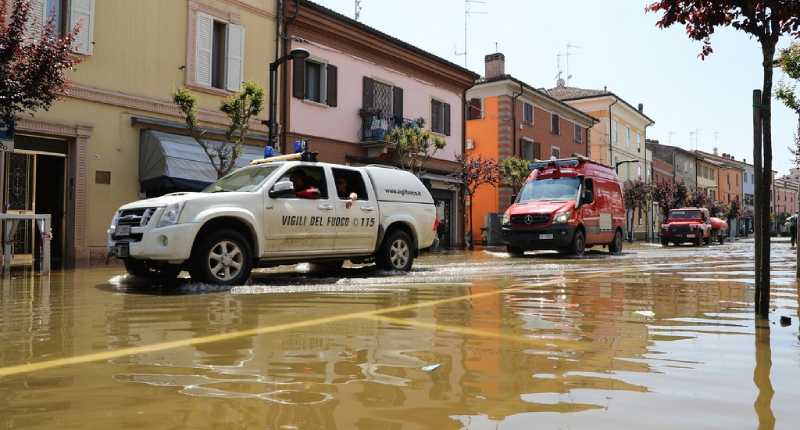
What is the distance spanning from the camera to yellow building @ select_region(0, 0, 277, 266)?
530 inches

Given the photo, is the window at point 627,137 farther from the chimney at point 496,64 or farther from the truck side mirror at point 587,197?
the truck side mirror at point 587,197

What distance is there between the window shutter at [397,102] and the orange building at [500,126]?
9107 millimetres

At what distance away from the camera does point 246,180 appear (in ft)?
28.3

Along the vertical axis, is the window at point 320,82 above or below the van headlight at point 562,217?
above

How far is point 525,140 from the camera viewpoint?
1359 inches

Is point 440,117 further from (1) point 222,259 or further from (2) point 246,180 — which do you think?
(1) point 222,259

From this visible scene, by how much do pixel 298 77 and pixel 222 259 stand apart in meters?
12.3

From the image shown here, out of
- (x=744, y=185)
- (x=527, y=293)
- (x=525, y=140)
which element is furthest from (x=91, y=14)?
(x=744, y=185)

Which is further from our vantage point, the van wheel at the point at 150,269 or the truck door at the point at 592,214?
the truck door at the point at 592,214

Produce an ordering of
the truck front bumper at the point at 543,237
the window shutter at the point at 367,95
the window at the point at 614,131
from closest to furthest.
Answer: the truck front bumper at the point at 543,237 < the window shutter at the point at 367,95 < the window at the point at 614,131

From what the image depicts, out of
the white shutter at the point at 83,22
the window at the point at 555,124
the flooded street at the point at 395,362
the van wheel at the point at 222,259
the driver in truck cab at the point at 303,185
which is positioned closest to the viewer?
the flooded street at the point at 395,362

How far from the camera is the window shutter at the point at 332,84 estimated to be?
→ 20125mm

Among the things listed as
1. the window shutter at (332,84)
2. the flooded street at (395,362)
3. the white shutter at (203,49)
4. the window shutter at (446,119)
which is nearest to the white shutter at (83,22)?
the white shutter at (203,49)

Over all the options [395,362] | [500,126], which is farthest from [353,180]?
[500,126]
